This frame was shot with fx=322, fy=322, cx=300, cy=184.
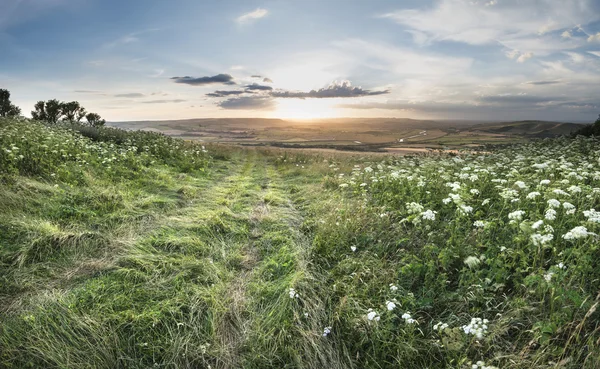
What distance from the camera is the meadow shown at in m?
3.31

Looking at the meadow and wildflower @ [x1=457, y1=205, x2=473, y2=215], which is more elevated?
wildflower @ [x1=457, y1=205, x2=473, y2=215]

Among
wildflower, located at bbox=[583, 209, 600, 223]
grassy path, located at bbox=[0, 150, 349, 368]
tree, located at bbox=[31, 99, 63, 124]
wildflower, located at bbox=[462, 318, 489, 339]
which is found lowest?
grassy path, located at bbox=[0, 150, 349, 368]

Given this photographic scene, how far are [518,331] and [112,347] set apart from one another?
432cm

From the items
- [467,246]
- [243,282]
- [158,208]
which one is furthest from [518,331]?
[158,208]

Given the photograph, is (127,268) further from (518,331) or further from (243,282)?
(518,331)

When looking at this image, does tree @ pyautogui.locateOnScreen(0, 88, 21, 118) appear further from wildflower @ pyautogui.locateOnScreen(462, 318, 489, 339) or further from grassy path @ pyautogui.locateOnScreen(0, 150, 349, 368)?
wildflower @ pyautogui.locateOnScreen(462, 318, 489, 339)

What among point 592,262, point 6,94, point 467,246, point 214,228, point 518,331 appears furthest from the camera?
point 6,94

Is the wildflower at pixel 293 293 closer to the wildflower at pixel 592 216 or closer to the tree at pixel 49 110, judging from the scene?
the wildflower at pixel 592 216

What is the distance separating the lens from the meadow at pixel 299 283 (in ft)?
10.9

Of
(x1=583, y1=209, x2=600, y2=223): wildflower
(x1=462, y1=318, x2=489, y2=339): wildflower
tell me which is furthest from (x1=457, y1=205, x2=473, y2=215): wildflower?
(x1=462, y1=318, x2=489, y2=339): wildflower

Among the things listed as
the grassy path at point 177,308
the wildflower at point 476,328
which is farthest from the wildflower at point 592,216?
the grassy path at point 177,308

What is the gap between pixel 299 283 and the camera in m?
4.38

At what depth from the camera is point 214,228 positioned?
22.2 ft

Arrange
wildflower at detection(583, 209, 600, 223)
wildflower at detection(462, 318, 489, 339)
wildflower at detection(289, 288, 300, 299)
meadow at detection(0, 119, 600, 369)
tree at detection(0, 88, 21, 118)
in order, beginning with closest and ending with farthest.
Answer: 1. wildflower at detection(462, 318, 489, 339)
2. meadow at detection(0, 119, 600, 369)
3. wildflower at detection(583, 209, 600, 223)
4. wildflower at detection(289, 288, 300, 299)
5. tree at detection(0, 88, 21, 118)
